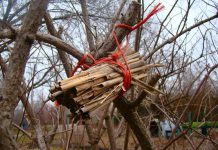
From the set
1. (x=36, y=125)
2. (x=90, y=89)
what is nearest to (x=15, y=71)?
(x=90, y=89)

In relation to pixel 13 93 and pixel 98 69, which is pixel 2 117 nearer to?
pixel 13 93

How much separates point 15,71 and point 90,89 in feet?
0.69

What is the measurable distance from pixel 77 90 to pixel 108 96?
0.09m

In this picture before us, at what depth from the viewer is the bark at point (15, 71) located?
0.86 metres

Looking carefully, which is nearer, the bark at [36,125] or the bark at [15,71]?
the bark at [15,71]

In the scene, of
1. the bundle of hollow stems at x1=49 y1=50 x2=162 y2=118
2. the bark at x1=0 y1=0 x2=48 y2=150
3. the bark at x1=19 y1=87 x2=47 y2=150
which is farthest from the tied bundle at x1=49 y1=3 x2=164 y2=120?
the bark at x1=19 y1=87 x2=47 y2=150

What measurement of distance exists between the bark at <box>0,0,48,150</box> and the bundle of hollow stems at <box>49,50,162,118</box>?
0.11 meters

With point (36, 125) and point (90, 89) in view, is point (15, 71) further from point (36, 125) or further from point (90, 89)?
point (36, 125)

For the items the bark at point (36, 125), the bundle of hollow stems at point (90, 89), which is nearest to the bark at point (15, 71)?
the bundle of hollow stems at point (90, 89)

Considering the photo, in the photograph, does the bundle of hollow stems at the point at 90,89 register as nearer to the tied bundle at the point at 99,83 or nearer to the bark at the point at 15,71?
the tied bundle at the point at 99,83

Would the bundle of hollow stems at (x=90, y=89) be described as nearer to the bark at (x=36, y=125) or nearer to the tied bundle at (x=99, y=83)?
the tied bundle at (x=99, y=83)

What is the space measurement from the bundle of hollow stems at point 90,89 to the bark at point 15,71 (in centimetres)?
11

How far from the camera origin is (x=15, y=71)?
0.90 m

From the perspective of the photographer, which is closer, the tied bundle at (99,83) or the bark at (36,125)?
the tied bundle at (99,83)
